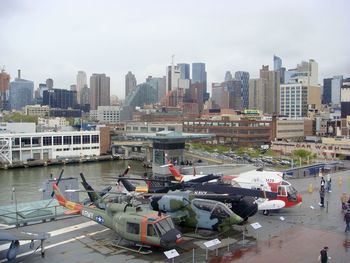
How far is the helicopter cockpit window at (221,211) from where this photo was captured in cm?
1805

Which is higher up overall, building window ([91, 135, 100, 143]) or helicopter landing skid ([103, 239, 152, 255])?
building window ([91, 135, 100, 143])

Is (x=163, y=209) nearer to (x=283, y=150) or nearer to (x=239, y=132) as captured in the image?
(x=283, y=150)

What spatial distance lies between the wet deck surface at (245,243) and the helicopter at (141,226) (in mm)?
554

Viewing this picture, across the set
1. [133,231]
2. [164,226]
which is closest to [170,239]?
[164,226]

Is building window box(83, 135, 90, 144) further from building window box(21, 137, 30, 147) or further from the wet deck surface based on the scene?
the wet deck surface

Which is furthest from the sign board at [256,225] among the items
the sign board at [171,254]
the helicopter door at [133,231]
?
the helicopter door at [133,231]

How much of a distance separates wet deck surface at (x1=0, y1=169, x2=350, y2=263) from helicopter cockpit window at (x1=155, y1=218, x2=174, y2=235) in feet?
3.20

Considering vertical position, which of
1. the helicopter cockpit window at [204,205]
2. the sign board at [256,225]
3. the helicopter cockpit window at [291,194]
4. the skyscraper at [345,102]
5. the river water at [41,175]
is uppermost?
the skyscraper at [345,102]

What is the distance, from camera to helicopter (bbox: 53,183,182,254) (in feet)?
52.0

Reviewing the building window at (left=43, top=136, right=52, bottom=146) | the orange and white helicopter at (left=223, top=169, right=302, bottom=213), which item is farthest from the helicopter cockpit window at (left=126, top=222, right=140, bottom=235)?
the building window at (left=43, top=136, right=52, bottom=146)

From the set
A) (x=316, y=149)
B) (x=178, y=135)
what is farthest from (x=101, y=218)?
(x=316, y=149)

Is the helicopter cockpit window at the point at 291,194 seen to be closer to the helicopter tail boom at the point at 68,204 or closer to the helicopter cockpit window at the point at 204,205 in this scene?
the helicopter cockpit window at the point at 204,205

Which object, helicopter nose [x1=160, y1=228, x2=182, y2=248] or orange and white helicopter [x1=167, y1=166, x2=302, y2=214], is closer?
helicopter nose [x1=160, y1=228, x2=182, y2=248]

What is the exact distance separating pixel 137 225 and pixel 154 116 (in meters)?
152
